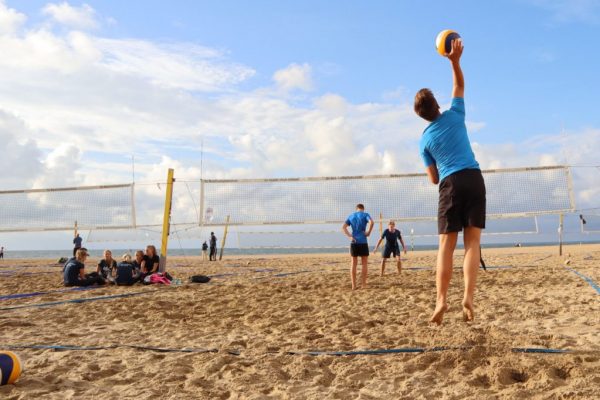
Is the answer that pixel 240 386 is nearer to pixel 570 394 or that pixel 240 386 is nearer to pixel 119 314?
pixel 570 394

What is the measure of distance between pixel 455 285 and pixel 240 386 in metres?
4.78

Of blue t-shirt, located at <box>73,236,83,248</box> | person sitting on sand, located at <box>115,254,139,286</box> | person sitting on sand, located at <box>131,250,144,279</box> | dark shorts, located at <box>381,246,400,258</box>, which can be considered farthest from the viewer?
blue t-shirt, located at <box>73,236,83,248</box>

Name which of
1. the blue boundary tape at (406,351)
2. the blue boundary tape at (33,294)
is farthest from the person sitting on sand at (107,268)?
the blue boundary tape at (406,351)

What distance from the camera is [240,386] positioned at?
2613 millimetres

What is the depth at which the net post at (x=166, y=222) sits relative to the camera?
872 centimetres


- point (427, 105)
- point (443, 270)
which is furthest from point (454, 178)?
point (443, 270)

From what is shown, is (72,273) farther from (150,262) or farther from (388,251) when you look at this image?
(388,251)

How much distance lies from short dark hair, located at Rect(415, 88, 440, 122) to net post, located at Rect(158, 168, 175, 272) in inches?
262

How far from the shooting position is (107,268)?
8.27 m

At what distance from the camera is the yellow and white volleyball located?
8.51 feet

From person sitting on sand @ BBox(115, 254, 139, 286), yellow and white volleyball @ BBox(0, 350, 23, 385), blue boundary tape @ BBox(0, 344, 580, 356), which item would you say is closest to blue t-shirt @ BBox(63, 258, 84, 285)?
person sitting on sand @ BBox(115, 254, 139, 286)

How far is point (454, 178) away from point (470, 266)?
0.57 metres

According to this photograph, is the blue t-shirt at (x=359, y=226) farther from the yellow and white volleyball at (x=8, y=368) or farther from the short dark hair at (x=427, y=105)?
the yellow and white volleyball at (x=8, y=368)

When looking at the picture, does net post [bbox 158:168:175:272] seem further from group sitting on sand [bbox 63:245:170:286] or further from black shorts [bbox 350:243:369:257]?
black shorts [bbox 350:243:369:257]
